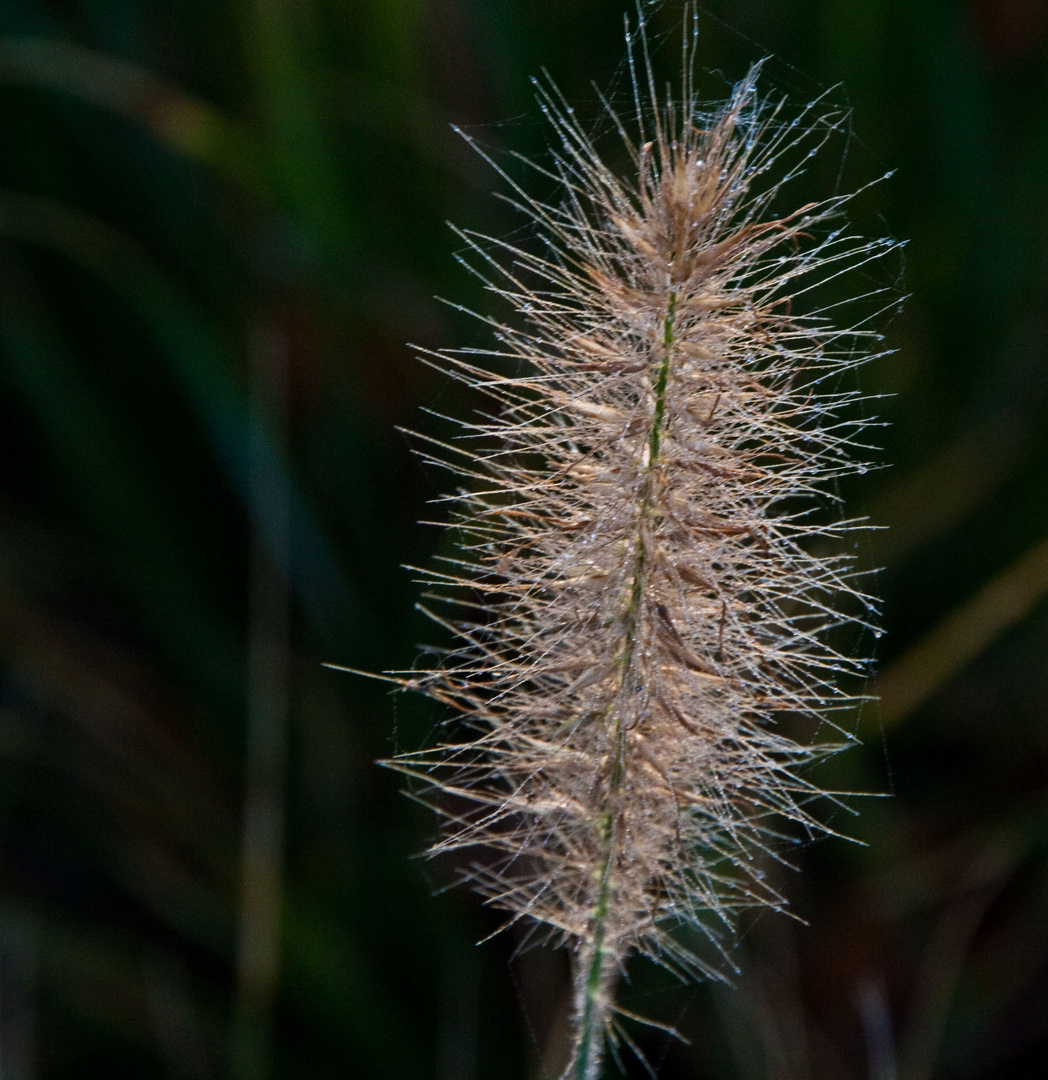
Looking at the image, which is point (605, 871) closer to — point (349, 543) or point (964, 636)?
point (964, 636)

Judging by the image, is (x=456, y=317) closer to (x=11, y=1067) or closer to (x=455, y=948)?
(x=455, y=948)

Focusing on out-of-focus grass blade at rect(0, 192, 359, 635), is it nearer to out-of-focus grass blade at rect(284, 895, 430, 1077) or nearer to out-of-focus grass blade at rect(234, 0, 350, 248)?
out-of-focus grass blade at rect(234, 0, 350, 248)

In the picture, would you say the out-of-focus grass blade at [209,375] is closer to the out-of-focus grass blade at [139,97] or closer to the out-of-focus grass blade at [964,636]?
the out-of-focus grass blade at [139,97]

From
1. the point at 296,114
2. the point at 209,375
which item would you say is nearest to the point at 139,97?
the point at 296,114

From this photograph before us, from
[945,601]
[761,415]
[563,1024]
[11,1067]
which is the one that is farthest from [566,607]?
[945,601]

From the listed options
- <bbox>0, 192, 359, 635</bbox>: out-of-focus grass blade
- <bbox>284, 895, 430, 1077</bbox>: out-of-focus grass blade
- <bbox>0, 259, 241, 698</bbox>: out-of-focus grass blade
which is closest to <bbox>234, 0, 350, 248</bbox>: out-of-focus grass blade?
<bbox>0, 192, 359, 635</bbox>: out-of-focus grass blade

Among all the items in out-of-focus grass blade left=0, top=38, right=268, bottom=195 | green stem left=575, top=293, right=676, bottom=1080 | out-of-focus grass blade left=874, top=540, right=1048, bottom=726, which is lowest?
green stem left=575, top=293, right=676, bottom=1080
